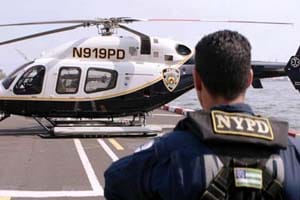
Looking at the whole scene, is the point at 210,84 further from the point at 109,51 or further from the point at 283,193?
the point at 109,51

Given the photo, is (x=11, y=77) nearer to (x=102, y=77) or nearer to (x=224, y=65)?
(x=102, y=77)

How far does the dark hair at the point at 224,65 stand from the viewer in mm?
2232

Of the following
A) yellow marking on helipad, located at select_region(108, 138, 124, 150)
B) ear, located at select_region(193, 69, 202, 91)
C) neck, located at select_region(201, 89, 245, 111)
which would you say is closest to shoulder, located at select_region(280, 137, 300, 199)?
neck, located at select_region(201, 89, 245, 111)

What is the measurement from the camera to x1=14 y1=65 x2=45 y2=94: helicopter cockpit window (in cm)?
1622

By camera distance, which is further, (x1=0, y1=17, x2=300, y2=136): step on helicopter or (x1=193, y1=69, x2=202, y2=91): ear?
(x1=0, y1=17, x2=300, y2=136): step on helicopter

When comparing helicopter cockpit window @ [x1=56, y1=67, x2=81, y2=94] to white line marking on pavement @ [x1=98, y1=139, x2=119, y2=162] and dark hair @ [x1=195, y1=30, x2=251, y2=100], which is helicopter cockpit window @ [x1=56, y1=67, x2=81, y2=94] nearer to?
white line marking on pavement @ [x1=98, y1=139, x2=119, y2=162]

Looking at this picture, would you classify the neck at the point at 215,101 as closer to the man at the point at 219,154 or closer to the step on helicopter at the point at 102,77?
the man at the point at 219,154

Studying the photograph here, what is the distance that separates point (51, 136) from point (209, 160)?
14347mm

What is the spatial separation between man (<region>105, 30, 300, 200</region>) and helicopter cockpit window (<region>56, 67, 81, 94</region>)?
14.3 metres

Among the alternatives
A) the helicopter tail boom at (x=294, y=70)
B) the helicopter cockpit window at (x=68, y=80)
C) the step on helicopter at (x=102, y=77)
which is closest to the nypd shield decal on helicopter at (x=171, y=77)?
the step on helicopter at (x=102, y=77)

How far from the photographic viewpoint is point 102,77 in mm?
16641

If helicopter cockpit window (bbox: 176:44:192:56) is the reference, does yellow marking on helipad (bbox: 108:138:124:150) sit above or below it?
below

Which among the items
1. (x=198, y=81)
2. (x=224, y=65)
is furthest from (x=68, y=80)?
(x=224, y=65)

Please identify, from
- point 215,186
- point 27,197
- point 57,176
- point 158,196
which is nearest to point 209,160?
point 215,186
